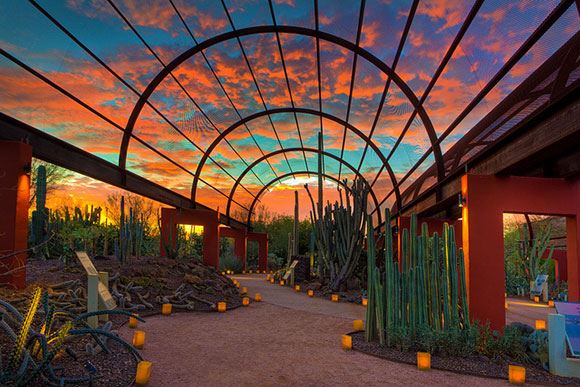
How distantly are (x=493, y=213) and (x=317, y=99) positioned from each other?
9148 millimetres

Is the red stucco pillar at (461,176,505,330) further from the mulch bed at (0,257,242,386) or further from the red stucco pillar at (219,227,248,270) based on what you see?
the red stucco pillar at (219,227,248,270)

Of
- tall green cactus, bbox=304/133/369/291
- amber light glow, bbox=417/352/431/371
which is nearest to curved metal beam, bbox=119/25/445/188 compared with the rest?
tall green cactus, bbox=304/133/369/291

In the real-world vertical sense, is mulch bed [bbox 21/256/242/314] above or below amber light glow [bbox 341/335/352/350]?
above

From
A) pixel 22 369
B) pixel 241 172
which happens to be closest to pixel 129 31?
pixel 22 369

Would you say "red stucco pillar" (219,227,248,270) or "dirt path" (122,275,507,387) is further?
"red stucco pillar" (219,227,248,270)

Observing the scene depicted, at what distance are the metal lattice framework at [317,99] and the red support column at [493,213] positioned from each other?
0.80 meters

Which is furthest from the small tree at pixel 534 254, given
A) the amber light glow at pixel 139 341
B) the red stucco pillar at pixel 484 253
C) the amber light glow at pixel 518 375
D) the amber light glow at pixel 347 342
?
the amber light glow at pixel 139 341

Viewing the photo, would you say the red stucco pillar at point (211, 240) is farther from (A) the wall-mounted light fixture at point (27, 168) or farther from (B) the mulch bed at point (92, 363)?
(B) the mulch bed at point (92, 363)

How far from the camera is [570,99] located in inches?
178

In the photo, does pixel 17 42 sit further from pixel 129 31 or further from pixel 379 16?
pixel 379 16

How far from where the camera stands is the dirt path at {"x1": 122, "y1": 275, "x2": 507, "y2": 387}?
402 centimetres

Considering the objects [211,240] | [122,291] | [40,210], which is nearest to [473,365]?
[122,291]

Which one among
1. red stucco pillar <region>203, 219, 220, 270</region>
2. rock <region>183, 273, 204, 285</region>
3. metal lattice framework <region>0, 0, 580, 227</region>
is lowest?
rock <region>183, 273, 204, 285</region>

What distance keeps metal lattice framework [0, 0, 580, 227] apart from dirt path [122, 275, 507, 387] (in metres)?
3.50
